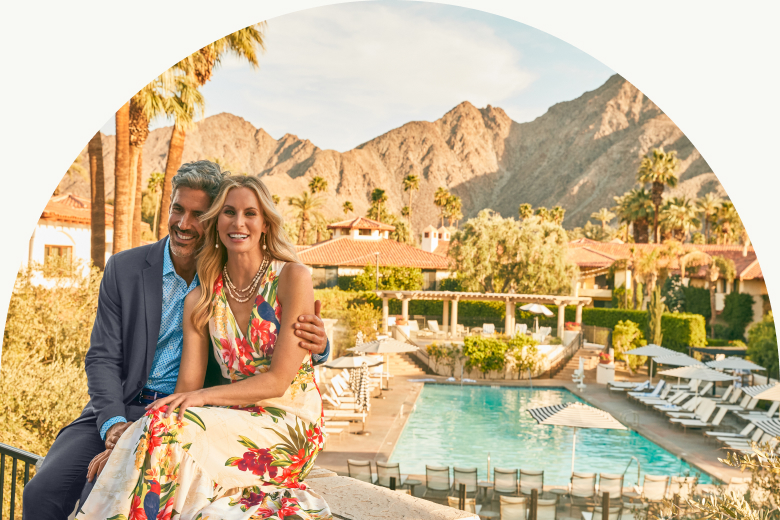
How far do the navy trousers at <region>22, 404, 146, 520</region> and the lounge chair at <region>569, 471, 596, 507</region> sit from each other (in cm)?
987

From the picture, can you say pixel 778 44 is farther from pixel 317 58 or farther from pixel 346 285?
pixel 317 58

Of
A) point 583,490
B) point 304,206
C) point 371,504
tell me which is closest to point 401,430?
point 583,490

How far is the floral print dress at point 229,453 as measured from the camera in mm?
2184

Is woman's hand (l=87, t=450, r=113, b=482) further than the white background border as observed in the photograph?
No

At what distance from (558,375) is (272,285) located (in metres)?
25.8

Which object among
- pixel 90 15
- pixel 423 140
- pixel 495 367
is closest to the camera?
pixel 90 15

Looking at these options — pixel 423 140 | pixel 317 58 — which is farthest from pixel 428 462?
pixel 423 140

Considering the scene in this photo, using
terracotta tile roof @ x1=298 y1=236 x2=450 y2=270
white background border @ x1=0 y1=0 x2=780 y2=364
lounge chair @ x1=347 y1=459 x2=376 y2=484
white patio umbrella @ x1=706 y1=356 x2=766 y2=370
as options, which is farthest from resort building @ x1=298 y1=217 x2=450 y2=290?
white background border @ x1=0 y1=0 x2=780 y2=364

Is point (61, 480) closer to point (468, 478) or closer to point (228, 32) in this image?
point (228, 32)

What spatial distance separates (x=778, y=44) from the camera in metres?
5.22

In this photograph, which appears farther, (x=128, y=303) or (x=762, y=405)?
(x=762, y=405)

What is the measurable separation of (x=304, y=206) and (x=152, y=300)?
6260 centimetres

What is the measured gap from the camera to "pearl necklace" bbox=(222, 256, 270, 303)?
101 inches

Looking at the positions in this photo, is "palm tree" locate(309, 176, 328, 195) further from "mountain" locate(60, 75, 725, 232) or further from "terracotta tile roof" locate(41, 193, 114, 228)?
"mountain" locate(60, 75, 725, 232)
